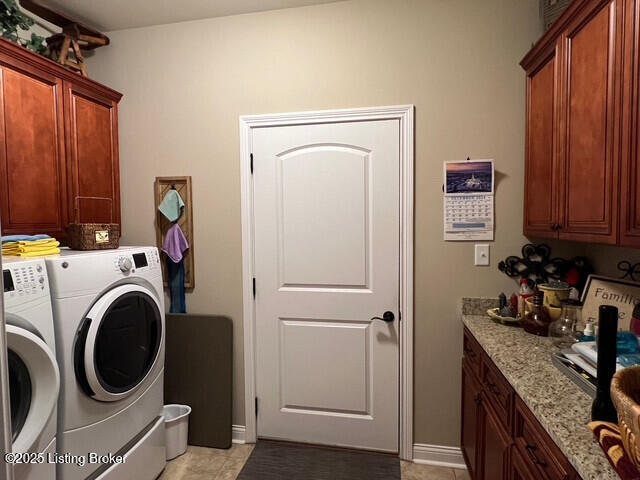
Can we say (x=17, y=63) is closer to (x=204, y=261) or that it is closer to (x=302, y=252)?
(x=204, y=261)

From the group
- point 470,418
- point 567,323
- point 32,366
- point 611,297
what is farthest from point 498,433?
point 32,366

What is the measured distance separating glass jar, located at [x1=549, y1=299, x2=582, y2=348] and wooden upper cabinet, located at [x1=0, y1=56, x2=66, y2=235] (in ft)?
8.43

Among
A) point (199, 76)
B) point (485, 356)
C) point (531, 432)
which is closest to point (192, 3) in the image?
point (199, 76)

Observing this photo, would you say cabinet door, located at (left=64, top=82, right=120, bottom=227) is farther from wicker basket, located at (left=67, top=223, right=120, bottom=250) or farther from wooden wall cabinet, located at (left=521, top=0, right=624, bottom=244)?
wooden wall cabinet, located at (left=521, top=0, right=624, bottom=244)

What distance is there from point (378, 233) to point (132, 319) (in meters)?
1.42

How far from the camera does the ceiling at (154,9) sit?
1986mm

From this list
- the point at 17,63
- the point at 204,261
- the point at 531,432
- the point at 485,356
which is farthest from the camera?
the point at 204,261

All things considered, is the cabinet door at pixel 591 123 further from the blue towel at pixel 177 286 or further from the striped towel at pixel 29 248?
the striped towel at pixel 29 248

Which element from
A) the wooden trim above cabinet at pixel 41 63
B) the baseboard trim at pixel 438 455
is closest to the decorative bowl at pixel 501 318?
the baseboard trim at pixel 438 455

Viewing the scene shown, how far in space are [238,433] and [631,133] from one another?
2487 millimetres

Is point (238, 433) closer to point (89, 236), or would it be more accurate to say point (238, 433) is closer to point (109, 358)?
point (109, 358)

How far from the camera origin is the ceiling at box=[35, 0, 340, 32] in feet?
6.52

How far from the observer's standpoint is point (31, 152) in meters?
1.71

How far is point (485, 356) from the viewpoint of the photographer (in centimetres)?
149
